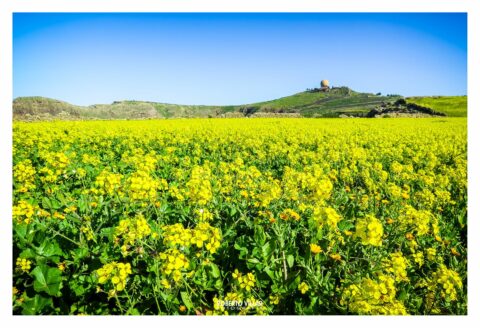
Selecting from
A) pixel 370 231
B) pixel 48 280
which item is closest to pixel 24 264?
pixel 48 280

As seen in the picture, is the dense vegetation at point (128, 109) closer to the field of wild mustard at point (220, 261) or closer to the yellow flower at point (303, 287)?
the field of wild mustard at point (220, 261)

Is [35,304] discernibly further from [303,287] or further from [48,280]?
[303,287]

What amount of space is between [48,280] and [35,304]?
0.52 ft

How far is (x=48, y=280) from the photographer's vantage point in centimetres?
177

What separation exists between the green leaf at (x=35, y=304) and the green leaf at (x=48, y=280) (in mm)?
51

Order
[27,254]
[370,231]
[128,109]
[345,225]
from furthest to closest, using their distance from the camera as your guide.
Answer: [128,109]
[345,225]
[27,254]
[370,231]

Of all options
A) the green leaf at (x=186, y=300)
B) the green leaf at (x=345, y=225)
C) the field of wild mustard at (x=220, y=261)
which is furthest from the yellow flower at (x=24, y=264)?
the green leaf at (x=345, y=225)

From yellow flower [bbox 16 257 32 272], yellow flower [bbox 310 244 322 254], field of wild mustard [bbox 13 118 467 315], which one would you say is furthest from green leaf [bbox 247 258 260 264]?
yellow flower [bbox 16 257 32 272]

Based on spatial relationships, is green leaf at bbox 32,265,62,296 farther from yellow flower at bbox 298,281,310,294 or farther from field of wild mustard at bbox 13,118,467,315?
yellow flower at bbox 298,281,310,294

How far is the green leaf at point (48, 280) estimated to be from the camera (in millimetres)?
1755
